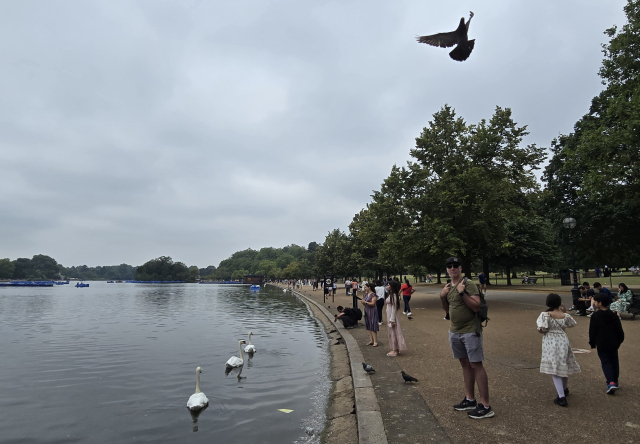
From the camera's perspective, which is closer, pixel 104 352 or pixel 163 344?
pixel 104 352

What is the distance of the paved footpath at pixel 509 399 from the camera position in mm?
4512

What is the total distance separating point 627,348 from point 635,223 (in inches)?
771

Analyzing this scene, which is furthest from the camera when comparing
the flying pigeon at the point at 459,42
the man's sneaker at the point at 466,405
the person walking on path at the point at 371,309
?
the person walking on path at the point at 371,309

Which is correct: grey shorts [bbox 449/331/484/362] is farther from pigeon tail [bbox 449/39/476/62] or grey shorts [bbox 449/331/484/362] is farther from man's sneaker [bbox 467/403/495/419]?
pigeon tail [bbox 449/39/476/62]

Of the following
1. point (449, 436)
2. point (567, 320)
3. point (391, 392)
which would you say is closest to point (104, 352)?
point (391, 392)

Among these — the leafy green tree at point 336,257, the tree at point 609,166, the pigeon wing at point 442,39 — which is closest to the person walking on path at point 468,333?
the pigeon wing at point 442,39

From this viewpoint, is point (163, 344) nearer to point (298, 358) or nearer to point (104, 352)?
point (104, 352)

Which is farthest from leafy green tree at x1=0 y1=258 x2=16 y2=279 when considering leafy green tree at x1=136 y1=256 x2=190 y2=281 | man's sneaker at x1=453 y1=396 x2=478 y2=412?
man's sneaker at x1=453 y1=396 x2=478 y2=412

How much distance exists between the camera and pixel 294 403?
7277mm

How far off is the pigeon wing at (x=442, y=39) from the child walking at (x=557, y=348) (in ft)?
16.5

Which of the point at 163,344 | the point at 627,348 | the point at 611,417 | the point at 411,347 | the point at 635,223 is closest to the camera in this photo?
the point at 611,417

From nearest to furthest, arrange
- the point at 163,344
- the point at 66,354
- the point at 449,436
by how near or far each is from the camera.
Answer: the point at 449,436
the point at 66,354
the point at 163,344

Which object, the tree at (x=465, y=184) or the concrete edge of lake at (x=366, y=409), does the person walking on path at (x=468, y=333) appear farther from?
the tree at (x=465, y=184)

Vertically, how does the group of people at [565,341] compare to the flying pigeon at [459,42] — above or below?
below
